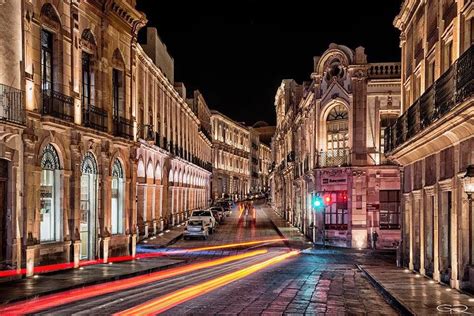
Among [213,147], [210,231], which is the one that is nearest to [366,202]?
[210,231]

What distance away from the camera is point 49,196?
825 inches

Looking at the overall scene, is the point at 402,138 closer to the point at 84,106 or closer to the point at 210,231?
the point at 84,106

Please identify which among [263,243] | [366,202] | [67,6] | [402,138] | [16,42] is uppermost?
[67,6]

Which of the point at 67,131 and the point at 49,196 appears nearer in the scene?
the point at 49,196

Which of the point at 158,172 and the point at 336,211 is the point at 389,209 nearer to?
the point at 336,211

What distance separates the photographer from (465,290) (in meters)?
15.9

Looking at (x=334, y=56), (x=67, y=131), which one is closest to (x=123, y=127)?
(x=67, y=131)

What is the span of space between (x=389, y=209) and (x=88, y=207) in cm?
1915

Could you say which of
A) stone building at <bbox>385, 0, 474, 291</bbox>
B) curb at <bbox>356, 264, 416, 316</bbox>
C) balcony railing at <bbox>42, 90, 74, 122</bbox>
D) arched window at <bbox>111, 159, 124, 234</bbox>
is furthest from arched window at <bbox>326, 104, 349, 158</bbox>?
balcony railing at <bbox>42, 90, 74, 122</bbox>

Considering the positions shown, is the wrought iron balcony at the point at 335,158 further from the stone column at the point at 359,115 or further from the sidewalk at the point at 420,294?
the sidewalk at the point at 420,294

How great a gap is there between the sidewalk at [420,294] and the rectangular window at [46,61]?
1256cm

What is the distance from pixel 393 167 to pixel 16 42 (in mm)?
23748

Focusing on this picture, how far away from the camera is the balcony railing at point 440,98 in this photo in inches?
530

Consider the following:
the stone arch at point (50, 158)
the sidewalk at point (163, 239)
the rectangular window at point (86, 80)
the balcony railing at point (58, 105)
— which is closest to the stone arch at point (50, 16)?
the balcony railing at point (58, 105)
